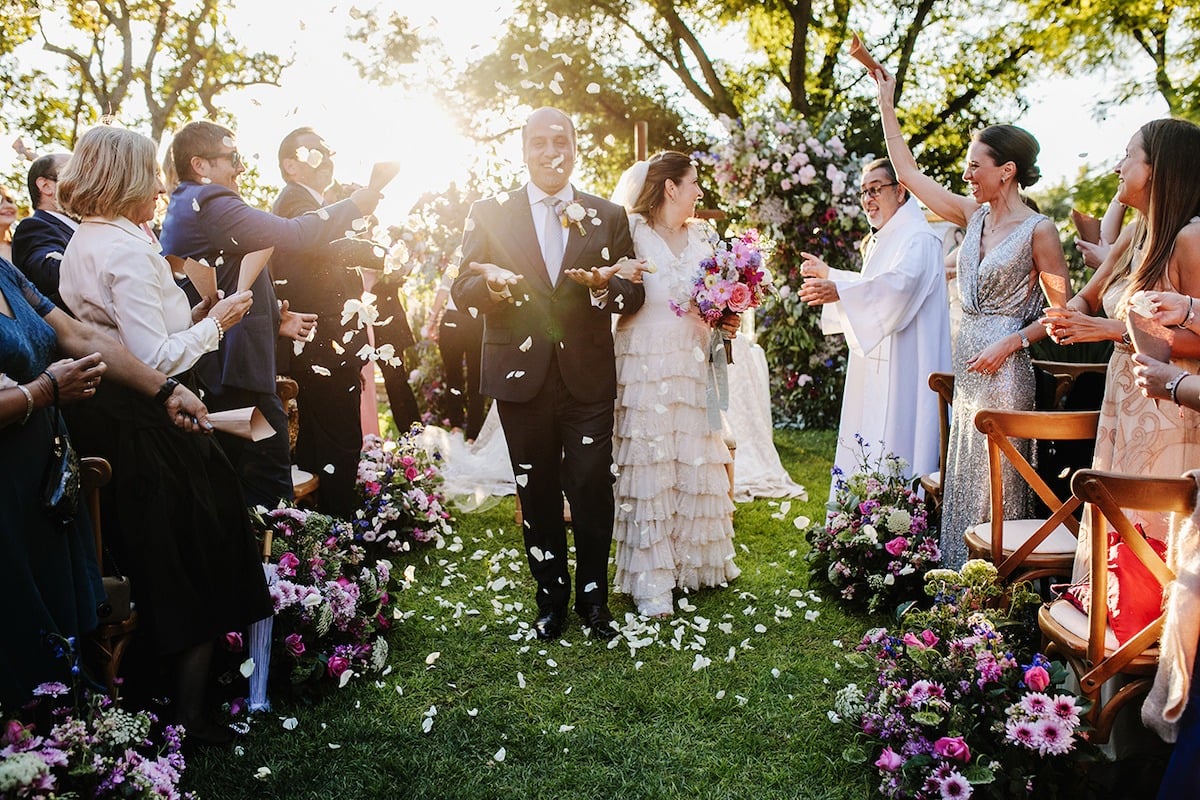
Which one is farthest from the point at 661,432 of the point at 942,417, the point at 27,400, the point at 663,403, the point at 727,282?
the point at 27,400

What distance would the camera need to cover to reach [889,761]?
8.77 ft

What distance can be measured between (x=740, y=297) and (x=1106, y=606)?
2.20 meters

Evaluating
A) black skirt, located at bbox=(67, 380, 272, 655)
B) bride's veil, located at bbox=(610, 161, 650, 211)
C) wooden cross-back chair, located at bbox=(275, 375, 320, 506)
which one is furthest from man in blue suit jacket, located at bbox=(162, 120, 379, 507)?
bride's veil, located at bbox=(610, 161, 650, 211)

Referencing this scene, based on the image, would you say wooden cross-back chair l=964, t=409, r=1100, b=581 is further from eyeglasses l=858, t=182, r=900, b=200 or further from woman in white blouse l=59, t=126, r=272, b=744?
woman in white blouse l=59, t=126, r=272, b=744

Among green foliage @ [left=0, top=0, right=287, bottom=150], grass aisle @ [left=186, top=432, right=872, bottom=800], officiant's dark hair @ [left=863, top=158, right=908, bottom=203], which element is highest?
green foliage @ [left=0, top=0, right=287, bottom=150]

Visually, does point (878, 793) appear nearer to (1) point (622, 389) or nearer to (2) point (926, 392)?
(1) point (622, 389)

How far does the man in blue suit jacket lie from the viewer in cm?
376

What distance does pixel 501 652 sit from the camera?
4.05 metres

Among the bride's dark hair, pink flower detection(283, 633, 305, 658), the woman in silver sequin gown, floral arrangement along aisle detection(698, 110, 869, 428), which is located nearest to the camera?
pink flower detection(283, 633, 305, 658)

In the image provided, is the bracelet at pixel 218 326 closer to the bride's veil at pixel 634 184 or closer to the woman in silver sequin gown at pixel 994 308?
the bride's veil at pixel 634 184

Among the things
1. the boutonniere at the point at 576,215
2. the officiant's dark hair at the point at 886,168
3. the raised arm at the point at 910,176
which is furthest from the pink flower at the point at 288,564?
the officiant's dark hair at the point at 886,168

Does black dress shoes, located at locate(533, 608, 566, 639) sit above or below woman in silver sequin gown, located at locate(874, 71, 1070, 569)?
below

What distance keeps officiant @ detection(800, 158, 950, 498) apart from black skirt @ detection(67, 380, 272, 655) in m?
3.13

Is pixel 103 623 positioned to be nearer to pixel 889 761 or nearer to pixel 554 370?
pixel 554 370
